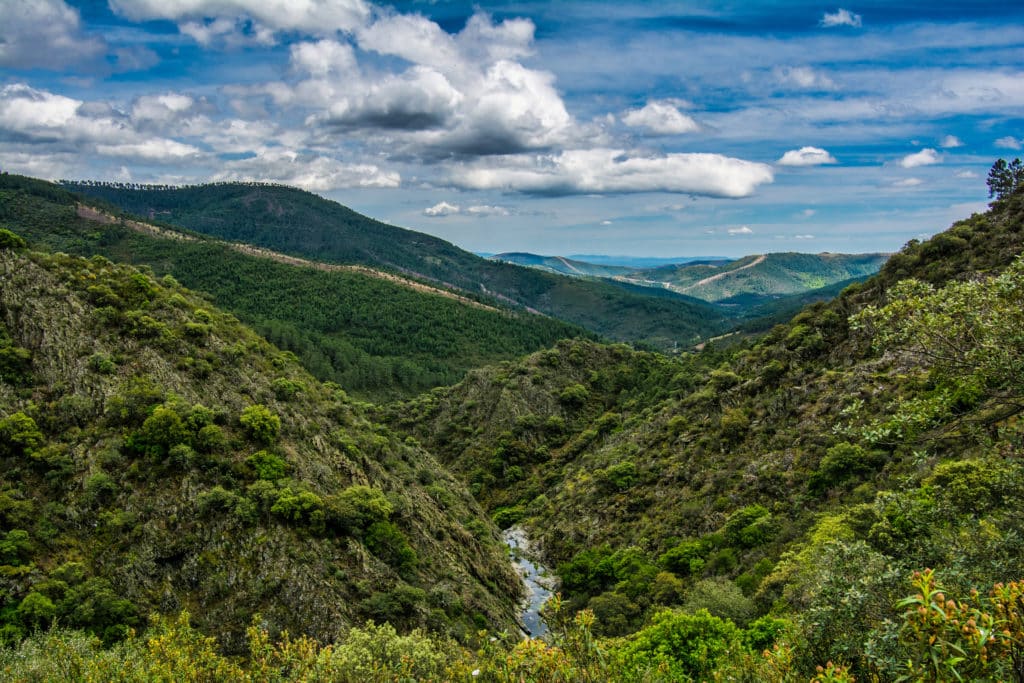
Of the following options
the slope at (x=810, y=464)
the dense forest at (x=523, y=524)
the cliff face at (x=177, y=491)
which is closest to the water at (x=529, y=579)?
the dense forest at (x=523, y=524)

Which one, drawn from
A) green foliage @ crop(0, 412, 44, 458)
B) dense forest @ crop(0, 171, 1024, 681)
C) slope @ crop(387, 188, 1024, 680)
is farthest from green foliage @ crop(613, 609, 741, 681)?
green foliage @ crop(0, 412, 44, 458)

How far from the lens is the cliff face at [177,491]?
114 feet

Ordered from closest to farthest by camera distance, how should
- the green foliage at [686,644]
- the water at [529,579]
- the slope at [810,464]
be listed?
the slope at [810,464] < the green foliage at [686,644] < the water at [529,579]

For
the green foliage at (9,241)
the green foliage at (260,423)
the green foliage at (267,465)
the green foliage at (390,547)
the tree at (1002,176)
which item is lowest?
the green foliage at (390,547)

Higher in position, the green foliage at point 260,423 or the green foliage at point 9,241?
the green foliage at point 9,241

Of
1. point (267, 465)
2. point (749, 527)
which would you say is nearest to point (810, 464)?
point (749, 527)

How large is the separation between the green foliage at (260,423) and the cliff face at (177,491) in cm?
13

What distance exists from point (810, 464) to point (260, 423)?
155 ft

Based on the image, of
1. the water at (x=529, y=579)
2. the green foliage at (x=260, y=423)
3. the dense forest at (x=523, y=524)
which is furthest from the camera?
the water at (x=529, y=579)

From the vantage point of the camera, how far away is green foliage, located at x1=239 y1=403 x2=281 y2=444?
45.3 m

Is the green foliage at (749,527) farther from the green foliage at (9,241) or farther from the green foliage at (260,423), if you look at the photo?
the green foliage at (9,241)

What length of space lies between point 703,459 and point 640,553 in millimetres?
12766

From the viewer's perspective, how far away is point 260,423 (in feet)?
150

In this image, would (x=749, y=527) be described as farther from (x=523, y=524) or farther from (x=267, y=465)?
(x=267, y=465)
